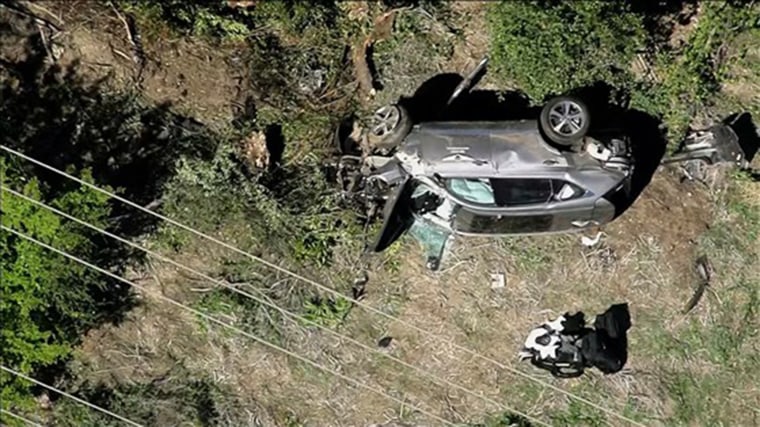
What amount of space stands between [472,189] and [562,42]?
1.68 meters

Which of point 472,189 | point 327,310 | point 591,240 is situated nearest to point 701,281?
point 591,240

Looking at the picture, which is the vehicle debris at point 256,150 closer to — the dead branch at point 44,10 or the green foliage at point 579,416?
the dead branch at point 44,10

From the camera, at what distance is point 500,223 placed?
1111cm

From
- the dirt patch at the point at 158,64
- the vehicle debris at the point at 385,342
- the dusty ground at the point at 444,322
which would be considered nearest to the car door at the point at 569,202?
the dusty ground at the point at 444,322

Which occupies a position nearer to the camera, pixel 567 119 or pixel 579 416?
pixel 567 119

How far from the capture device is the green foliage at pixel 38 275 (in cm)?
1036

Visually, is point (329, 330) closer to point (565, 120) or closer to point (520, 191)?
point (520, 191)

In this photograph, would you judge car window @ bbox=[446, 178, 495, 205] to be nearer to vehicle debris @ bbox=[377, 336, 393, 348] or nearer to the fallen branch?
vehicle debris @ bbox=[377, 336, 393, 348]

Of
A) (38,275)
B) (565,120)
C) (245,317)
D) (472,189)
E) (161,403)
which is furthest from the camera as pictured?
(245,317)

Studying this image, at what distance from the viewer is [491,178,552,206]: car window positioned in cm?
1090

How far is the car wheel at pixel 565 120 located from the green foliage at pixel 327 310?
2.65m

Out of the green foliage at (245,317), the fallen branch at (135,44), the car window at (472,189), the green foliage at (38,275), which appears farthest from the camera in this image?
Answer: the fallen branch at (135,44)

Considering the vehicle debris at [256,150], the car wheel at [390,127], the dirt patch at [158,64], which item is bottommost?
the vehicle debris at [256,150]

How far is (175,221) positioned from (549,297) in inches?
151
